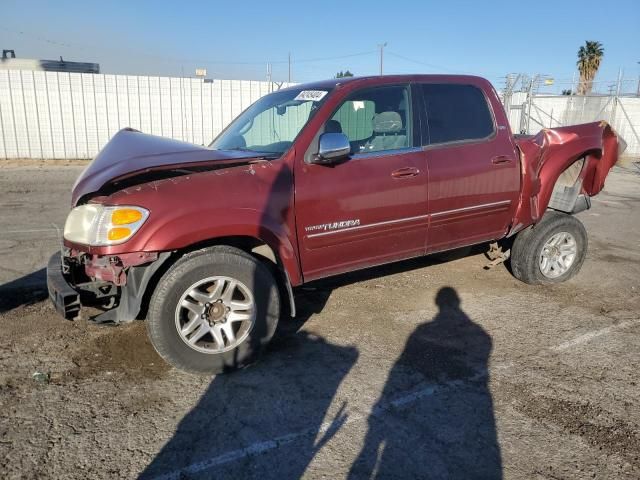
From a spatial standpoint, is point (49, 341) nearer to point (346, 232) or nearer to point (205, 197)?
point (205, 197)

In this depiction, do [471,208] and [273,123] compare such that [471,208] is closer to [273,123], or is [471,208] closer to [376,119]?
[376,119]

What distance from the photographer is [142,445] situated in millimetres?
2674

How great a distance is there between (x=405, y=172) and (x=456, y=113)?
914 millimetres

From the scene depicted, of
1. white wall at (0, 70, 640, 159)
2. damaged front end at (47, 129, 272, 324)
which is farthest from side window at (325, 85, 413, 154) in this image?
white wall at (0, 70, 640, 159)

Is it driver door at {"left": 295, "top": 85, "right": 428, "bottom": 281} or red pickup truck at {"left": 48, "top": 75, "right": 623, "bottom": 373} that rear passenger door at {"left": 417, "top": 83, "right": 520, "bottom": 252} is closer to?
red pickup truck at {"left": 48, "top": 75, "right": 623, "bottom": 373}

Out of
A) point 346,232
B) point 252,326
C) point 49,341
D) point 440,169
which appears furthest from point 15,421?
point 440,169

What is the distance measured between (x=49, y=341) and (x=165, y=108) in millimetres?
13403

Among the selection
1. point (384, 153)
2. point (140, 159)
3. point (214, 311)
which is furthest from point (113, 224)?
point (384, 153)

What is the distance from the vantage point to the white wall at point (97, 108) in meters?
14.6

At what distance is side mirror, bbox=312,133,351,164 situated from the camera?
140 inches

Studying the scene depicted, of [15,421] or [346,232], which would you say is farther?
[346,232]

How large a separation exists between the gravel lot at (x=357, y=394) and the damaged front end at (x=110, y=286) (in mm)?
447

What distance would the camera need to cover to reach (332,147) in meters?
3.55

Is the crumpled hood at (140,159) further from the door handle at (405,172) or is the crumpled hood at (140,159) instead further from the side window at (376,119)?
the door handle at (405,172)
